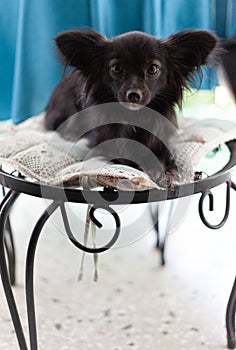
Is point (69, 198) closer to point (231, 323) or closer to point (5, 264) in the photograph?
point (5, 264)

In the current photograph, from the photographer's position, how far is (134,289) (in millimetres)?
1560

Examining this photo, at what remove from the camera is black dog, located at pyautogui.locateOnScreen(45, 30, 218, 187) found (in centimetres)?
105

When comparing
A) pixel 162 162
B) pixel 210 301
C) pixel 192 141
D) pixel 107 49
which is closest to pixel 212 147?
pixel 192 141

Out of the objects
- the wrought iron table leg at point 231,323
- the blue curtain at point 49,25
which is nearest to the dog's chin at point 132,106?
the wrought iron table leg at point 231,323

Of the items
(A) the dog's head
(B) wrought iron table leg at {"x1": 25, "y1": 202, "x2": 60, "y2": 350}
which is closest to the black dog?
(A) the dog's head

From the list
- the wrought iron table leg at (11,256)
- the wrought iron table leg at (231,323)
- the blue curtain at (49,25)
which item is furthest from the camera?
the blue curtain at (49,25)

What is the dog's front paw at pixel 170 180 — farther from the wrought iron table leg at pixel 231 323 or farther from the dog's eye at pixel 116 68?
the wrought iron table leg at pixel 231 323

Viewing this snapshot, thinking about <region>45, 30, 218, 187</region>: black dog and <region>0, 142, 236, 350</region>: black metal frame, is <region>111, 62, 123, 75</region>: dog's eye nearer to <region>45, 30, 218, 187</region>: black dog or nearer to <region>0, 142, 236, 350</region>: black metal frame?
<region>45, 30, 218, 187</region>: black dog

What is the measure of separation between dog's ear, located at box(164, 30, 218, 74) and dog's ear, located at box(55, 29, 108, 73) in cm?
15

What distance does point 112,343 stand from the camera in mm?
1348

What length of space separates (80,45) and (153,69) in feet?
0.55

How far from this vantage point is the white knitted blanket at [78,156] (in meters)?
1.03

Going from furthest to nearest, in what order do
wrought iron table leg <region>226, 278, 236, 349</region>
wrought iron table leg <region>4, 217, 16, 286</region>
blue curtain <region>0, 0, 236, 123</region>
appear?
blue curtain <region>0, 0, 236, 123</region> < wrought iron table leg <region>4, 217, 16, 286</region> < wrought iron table leg <region>226, 278, 236, 349</region>

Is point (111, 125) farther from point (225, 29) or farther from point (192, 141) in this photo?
point (225, 29)
